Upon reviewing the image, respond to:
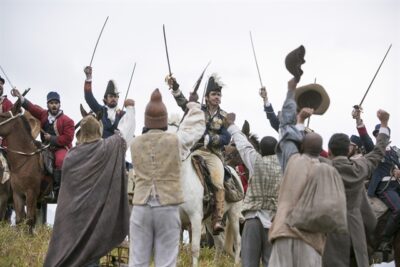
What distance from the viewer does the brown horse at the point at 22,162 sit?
15328 mm

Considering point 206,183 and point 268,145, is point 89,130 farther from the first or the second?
point 206,183

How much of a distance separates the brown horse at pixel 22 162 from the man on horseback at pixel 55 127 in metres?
0.31

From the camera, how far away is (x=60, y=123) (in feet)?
51.4

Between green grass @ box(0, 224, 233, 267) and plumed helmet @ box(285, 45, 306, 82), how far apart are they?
4.58m

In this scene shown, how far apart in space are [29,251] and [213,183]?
3.01 m

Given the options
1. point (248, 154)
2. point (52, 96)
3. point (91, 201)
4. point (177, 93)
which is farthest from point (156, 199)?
point (52, 96)

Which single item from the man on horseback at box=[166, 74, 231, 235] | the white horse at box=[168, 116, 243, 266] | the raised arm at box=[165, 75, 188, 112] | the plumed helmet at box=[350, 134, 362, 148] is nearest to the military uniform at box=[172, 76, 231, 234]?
the man on horseback at box=[166, 74, 231, 235]

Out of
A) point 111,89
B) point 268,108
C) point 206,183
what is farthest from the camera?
point 111,89

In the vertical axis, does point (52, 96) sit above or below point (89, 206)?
above

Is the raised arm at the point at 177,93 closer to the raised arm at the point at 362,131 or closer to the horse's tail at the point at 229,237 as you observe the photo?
the raised arm at the point at 362,131

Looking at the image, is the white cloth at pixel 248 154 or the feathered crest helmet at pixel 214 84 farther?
the feathered crest helmet at pixel 214 84

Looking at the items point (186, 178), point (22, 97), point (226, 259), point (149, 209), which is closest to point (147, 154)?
point (149, 209)

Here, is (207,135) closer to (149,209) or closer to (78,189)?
(78,189)

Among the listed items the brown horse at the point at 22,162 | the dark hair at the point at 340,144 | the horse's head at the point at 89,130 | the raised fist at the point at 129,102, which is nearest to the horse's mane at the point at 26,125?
the brown horse at the point at 22,162
